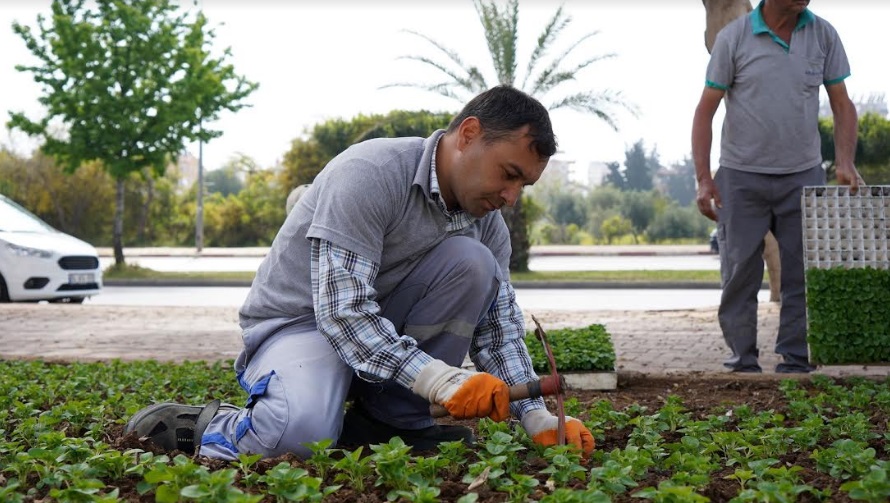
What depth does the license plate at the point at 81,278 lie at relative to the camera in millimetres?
13234

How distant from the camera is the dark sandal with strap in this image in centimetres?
352

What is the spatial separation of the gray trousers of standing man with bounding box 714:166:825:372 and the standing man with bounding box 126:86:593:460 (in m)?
2.53

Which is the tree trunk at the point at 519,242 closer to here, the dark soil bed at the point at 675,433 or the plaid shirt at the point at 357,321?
the dark soil bed at the point at 675,433

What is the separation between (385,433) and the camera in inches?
144

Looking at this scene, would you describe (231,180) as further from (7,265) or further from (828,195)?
(828,195)

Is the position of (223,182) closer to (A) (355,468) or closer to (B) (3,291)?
(B) (3,291)

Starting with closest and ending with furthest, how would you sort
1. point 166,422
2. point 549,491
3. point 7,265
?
point 549,491 < point 166,422 < point 7,265

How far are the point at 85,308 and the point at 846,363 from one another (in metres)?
9.05

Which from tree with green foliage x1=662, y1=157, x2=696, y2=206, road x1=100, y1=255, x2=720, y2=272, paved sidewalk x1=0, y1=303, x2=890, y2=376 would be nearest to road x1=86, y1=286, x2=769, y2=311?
paved sidewalk x1=0, y1=303, x2=890, y2=376

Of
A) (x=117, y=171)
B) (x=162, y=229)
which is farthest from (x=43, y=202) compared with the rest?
(x=117, y=171)

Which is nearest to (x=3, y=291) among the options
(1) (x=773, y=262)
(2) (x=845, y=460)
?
(1) (x=773, y=262)

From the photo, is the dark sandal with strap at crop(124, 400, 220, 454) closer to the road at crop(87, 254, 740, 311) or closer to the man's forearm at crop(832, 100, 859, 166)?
the man's forearm at crop(832, 100, 859, 166)

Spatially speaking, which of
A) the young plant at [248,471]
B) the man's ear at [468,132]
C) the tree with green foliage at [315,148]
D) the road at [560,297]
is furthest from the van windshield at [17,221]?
the tree with green foliage at [315,148]

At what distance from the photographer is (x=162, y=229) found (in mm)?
42906
